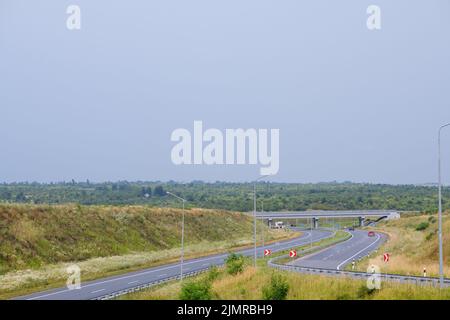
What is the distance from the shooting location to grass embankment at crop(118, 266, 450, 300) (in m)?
28.4

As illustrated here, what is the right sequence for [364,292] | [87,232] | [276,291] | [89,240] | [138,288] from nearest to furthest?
[364,292]
[276,291]
[138,288]
[89,240]
[87,232]

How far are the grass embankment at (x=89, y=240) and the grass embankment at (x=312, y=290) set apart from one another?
15961 mm

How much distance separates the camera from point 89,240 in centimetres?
7688

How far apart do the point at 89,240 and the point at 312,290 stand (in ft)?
160

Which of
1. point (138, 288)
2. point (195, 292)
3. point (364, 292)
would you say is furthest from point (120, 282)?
point (364, 292)

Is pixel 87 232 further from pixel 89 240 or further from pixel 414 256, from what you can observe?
pixel 414 256

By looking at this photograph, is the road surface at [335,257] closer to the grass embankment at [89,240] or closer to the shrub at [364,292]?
the grass embankment at [89,240]

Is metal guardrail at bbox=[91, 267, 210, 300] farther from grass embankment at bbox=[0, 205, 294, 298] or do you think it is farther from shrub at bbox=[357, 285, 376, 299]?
shrub at bbox=[357, 285, 376, 299]

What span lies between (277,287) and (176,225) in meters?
73.0

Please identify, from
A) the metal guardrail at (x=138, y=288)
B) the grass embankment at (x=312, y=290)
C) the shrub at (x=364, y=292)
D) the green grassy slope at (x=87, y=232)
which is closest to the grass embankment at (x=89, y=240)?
the green grassy slope at (x=87, y=232)

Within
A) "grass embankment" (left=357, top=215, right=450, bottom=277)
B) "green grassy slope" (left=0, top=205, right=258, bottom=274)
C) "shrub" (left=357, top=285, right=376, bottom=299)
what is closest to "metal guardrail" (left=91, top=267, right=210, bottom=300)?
"grass embankment" (left=357, top=215, right=450, bottom=277)

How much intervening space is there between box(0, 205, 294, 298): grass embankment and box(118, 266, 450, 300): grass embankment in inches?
628
